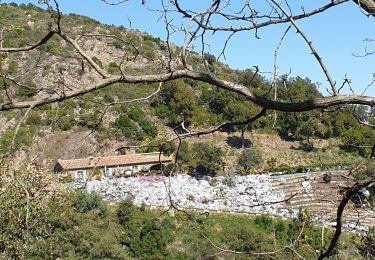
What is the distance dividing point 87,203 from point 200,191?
6.77 m

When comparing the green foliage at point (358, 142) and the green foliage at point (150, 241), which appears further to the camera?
the green foliage at point (150, 241)

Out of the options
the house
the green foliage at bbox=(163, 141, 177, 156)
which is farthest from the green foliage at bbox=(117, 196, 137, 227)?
the green foliage at bbox=(163, 141, 177, 156)

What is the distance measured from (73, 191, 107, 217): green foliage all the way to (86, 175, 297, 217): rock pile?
2229 mm

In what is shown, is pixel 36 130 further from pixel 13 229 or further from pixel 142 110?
pixel 13 229

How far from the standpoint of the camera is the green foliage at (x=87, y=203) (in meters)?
19.6

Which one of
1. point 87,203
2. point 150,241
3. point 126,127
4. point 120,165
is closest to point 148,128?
point 126,127

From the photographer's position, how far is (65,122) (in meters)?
31.4

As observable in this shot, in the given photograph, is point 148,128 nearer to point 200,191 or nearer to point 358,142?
point 200,191

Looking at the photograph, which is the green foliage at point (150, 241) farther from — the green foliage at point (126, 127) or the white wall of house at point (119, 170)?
the green foliage at point (126, 127)

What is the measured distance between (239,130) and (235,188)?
1007cm

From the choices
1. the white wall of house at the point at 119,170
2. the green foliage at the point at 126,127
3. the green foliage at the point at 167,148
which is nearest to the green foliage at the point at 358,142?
Result: the green foliage at the point at 167,148

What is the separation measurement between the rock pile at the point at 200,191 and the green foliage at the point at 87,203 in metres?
2.23

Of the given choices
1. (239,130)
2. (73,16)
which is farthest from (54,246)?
(73,16)

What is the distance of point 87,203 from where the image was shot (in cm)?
1977
